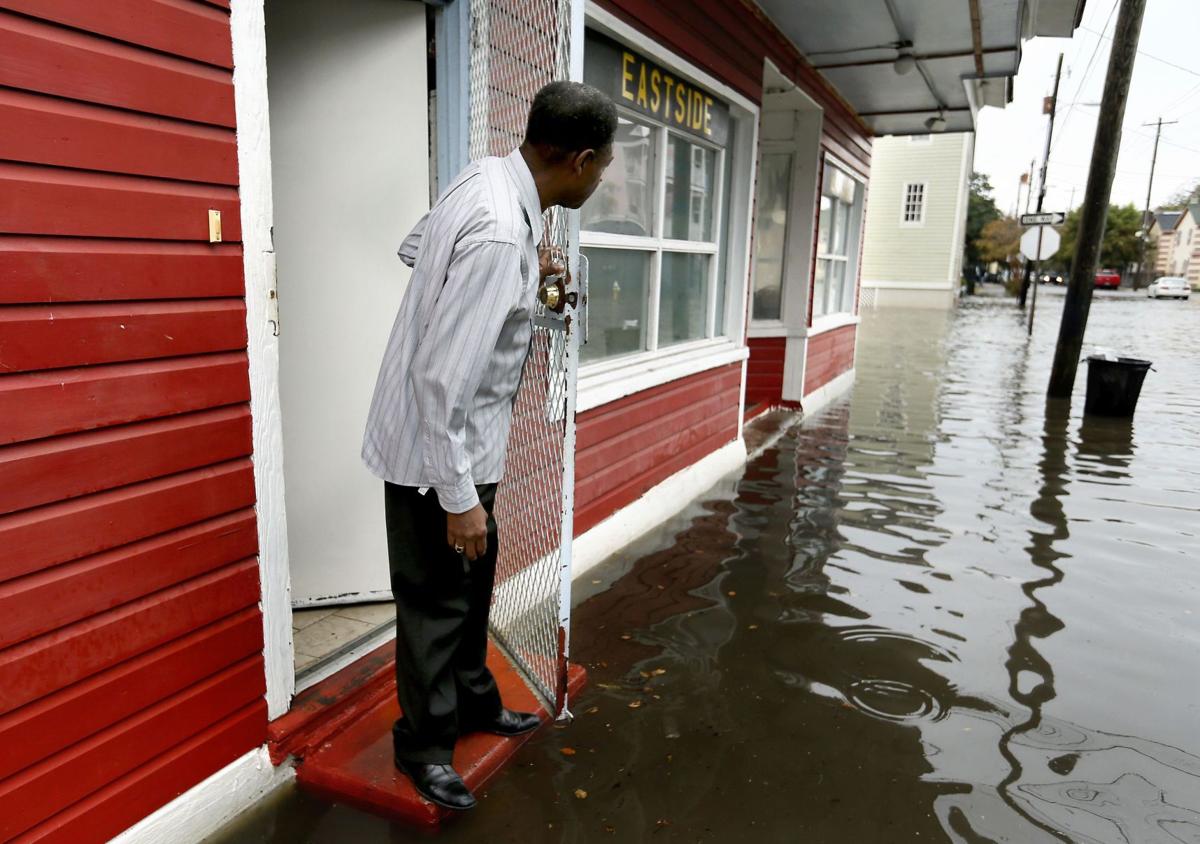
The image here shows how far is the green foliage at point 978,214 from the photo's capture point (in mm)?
59406

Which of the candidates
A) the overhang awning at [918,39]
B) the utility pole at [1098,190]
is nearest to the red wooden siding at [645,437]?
the overhang awning at [918,39]

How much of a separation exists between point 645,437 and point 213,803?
328cm

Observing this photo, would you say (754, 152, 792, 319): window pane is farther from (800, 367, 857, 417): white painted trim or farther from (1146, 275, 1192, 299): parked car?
(1146, 275, 1192, 299): parked car

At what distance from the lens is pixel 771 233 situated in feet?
29.6

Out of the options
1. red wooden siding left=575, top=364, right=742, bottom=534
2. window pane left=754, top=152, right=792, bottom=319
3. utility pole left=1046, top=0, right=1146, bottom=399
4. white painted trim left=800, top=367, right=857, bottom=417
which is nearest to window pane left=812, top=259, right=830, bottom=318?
window pane left=754, top=152, right=792, bottom=319

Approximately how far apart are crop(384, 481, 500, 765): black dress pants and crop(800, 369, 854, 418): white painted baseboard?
732 centimetres

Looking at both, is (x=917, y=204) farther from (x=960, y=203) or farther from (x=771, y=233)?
(x=771, y=233)

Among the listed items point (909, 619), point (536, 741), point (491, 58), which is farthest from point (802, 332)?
point (536, 741)

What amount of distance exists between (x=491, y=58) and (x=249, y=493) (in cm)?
199

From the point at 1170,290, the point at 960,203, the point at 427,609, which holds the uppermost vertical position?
the point at 960,203

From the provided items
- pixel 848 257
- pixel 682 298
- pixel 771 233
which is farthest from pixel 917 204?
pixel 682 298

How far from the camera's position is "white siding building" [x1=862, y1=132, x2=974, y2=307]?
3112 cm

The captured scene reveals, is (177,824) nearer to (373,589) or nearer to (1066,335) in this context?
(373,589)

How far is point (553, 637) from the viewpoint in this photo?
2.81m
